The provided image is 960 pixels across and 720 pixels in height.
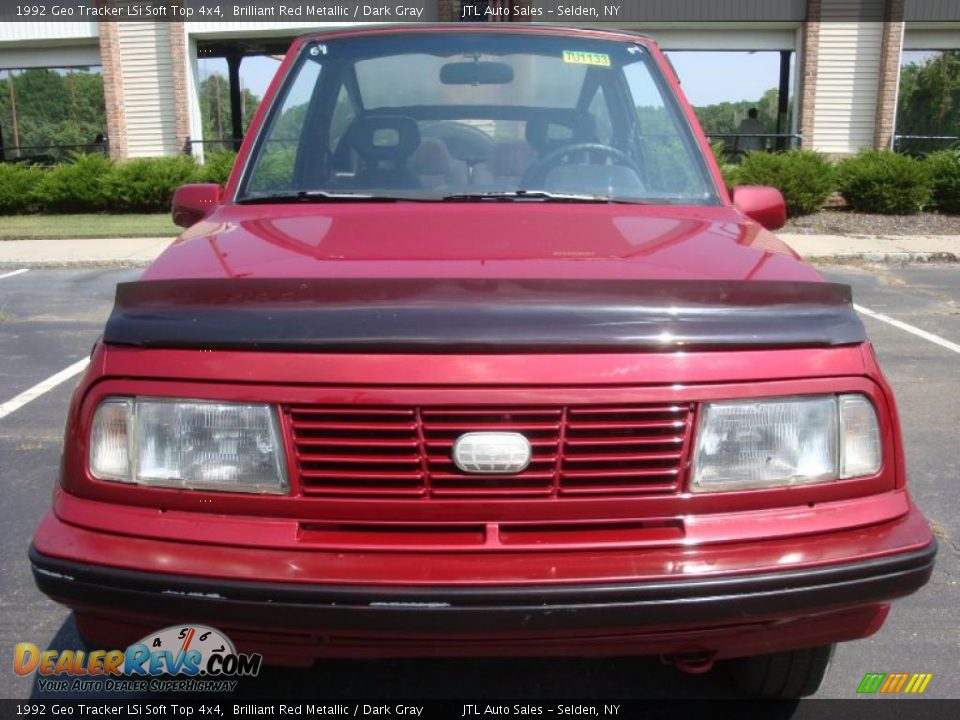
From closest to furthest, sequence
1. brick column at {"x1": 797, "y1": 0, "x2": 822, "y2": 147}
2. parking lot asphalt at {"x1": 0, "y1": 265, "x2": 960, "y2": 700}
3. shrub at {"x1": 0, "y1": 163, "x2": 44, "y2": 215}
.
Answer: parking lot asphalt at {"x1": 0, "y1": 265, "x2": 960, "y2": 700}
shrub at {"x1": 0, "y1": 163, "x2": 44, "y2": 215}
brick column at {"x1": 797, "y1": 0, "x2": 822, "y2": 147}

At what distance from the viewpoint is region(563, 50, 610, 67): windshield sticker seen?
3.31 metres

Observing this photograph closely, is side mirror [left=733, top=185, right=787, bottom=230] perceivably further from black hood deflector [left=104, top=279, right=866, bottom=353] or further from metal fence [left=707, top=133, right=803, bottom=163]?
metal fence [left=707, top=133, right=803, bottom=163]

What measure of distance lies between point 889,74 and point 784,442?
750 inches

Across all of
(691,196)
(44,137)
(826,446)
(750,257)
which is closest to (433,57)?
(691,196)

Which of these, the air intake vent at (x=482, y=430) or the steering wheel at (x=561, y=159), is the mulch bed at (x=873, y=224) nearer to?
the steering wheel at (x=561, y=159)

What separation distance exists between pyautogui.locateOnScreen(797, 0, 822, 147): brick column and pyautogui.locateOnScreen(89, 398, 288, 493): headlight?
18850 mm

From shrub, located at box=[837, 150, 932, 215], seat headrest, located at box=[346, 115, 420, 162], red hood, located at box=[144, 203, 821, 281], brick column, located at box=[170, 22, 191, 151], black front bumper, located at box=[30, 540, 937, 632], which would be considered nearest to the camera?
black front bumper, located at box=[30, 540, 937, 632]

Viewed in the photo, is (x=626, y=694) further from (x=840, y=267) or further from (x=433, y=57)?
(x=840, y=267)

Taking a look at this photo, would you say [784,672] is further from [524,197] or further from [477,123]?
[477,123]

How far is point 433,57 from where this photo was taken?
3334mm


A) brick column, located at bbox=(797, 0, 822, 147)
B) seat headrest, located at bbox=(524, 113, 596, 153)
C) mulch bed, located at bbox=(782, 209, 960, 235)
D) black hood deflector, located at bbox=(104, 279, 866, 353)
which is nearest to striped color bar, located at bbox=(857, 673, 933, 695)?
black hood deflector, located at bbox=(104, 279, 866, 353)

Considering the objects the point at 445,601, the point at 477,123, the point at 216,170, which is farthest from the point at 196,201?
the point at 216,170

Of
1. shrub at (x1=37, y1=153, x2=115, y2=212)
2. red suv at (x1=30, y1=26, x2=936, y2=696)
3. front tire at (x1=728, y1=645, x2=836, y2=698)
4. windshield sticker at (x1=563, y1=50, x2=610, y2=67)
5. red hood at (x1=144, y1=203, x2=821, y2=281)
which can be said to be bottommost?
front tire at (x1=728, y1=645, x2=836, y2=698)

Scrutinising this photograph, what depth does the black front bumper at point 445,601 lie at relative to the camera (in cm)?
173
